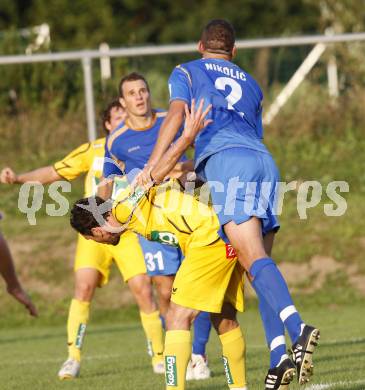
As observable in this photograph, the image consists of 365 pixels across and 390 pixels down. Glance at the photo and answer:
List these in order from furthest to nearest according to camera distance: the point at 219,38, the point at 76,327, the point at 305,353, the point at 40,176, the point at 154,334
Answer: the point at 40,176
the point at 76,327
the point at 154,334
the point at 219,38
the point at 305,353

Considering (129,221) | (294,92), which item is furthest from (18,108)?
(129,221)

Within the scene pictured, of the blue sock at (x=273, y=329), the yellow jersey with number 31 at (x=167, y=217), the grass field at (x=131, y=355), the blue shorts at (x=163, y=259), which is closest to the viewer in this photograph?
the blue sock at (x=273, y=329)

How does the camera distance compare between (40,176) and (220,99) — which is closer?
(220,99)

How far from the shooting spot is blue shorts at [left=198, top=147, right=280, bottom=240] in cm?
696

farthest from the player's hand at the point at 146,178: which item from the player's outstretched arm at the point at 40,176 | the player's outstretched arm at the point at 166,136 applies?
the player's outstretched arm at the point at 40,176

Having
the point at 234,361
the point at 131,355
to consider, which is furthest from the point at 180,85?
the point at 131,355

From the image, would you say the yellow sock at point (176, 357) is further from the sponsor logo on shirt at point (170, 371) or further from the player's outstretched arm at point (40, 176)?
the player's outstretched arm at point (40, 176)

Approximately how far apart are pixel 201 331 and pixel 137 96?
1.99 meters

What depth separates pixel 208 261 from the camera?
22.8 feet

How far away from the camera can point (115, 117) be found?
1002 cm

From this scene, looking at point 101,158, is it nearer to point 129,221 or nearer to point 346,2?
point 129,221

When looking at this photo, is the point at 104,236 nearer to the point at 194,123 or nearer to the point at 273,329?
the point at 194,123

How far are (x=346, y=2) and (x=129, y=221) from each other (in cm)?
1429

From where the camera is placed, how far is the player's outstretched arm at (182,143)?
22.6 feet
